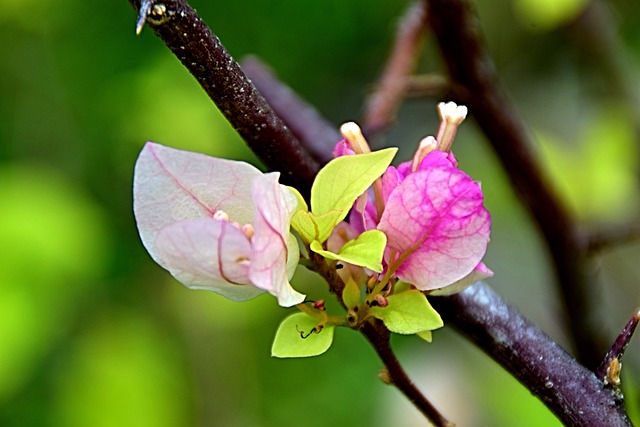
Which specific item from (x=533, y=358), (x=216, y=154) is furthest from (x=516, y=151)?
(x=216, y=154)

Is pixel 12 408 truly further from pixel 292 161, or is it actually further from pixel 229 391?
pixel 292 161

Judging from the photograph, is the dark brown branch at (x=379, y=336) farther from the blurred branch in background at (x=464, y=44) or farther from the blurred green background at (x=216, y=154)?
the blurred green background at (x=216, y=154)

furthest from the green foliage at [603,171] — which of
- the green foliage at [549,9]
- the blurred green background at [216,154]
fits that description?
the green foliage at [549,9]

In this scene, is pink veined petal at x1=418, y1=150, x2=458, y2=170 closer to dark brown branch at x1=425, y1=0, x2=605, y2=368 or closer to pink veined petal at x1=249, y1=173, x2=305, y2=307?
pink veined petal at x1=249, y1=173, x2=305, y2=307

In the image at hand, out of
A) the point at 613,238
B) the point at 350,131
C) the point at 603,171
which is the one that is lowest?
the point at 603,171

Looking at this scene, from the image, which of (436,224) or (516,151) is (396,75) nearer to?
(516,151)

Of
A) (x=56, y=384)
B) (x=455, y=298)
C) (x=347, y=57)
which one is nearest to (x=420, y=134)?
(x=347, y=57)

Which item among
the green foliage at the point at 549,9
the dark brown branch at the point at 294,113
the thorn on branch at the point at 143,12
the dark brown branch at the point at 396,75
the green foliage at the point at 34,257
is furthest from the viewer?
the green foliage at the point at 34,257

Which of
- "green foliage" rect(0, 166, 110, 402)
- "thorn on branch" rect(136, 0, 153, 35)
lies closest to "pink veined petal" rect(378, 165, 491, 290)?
"thorn on branch" rect(136, 0, 153, 35)
